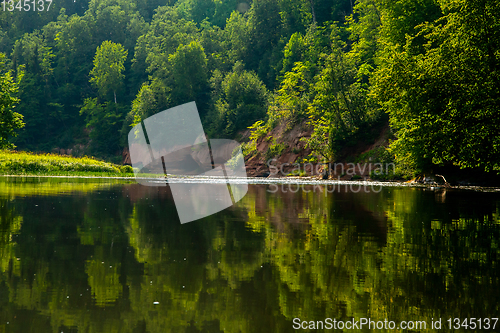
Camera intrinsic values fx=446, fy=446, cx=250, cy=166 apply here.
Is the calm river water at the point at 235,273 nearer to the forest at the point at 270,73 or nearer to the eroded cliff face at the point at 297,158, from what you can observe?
the forest at the point at 270,73

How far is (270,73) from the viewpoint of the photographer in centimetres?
7888

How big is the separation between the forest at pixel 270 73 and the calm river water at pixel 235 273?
44.8 feet

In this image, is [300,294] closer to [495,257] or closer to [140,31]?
[495,257]

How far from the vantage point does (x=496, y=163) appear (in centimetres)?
2244

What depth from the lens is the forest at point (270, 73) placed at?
2239 cm

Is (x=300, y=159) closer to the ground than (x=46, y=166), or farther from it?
closer to the ground

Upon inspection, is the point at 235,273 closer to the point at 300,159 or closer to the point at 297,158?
the point at 300,159

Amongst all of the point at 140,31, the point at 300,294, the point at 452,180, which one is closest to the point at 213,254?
the point at 300,294

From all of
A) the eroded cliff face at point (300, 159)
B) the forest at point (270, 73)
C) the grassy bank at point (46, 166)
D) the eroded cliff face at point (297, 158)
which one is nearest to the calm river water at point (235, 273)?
the forest at point (270, 73)

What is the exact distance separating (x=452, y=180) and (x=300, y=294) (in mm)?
Result: 29889

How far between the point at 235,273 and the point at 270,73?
247ft

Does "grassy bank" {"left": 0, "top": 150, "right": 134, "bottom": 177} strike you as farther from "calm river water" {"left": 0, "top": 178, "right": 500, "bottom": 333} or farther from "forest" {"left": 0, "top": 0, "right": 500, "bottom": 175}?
"calm river water" {"left": 0, "top": 178, "right": 500, "bottom": 333}

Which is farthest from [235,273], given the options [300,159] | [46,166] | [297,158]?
[297,158]

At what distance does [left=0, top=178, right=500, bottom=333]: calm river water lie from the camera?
4305 mm
